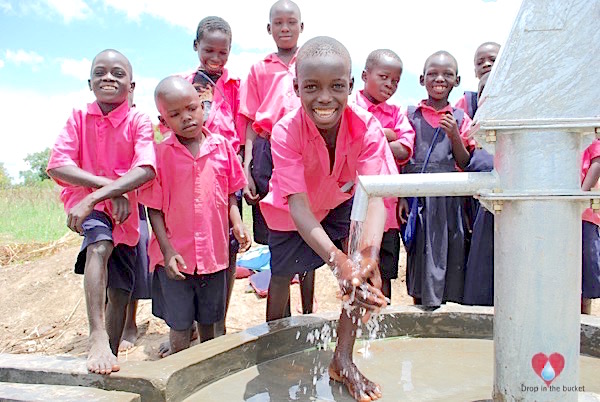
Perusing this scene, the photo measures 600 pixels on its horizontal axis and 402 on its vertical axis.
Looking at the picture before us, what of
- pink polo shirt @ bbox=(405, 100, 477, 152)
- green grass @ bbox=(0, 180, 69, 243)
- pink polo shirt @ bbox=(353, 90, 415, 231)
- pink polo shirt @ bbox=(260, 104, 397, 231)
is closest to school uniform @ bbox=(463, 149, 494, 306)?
pink polo shirt @ bbox=(405, 100, 477, 152)

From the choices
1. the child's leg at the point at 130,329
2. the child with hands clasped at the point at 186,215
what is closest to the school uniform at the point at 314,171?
the child with hands clasped at the point at 186,215

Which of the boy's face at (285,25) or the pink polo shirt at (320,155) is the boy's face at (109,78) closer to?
the pink polo shirt at (320,155)

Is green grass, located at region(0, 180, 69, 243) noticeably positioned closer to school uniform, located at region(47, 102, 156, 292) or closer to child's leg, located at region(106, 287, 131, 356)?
child's leg, located at region(106, 287, 131, 356)

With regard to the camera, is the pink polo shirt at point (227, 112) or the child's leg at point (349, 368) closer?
the child's leg at point (349, 368)

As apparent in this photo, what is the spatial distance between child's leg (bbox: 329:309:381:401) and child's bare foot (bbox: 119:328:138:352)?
1845 mm

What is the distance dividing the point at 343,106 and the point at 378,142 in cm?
25

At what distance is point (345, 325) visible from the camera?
221 cm

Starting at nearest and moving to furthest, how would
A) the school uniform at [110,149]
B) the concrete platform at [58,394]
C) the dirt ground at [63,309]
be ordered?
the concrete platform at [58,394] < the school uniform at [110,149] < the dirt ground at [63,309]

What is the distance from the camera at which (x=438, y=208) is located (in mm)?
3211

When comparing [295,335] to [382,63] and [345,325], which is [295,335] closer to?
[345,325]

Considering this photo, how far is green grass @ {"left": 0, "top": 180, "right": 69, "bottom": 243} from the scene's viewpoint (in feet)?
27.4

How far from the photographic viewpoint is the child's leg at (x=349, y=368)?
1.97m

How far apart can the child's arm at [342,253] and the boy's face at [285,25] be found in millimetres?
1485

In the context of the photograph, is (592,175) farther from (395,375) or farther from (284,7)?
(284,7)
